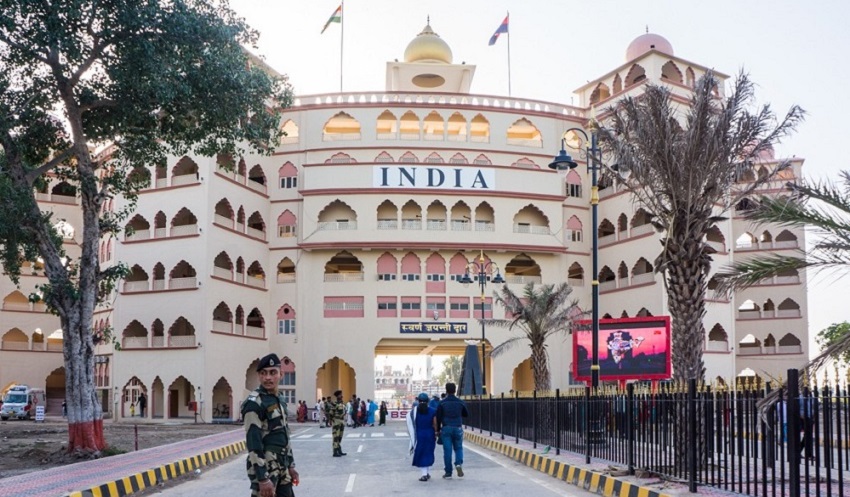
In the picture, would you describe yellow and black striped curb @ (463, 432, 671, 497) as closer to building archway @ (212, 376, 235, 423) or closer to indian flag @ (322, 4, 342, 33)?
building archway @ (212, 376, 235, 423)

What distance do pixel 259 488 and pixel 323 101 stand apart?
1897 inches

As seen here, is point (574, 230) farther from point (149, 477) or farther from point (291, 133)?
point (149, 477)

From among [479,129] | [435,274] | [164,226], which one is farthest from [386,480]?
[479,129]

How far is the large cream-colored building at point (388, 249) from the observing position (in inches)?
1885

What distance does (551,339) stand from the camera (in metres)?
51.4

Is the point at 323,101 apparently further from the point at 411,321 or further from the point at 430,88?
the point at 411,321

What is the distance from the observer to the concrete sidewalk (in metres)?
11.8

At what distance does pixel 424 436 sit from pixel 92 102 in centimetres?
1106

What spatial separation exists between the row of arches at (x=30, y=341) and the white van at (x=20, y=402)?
183 inches

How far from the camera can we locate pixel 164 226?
157 feet

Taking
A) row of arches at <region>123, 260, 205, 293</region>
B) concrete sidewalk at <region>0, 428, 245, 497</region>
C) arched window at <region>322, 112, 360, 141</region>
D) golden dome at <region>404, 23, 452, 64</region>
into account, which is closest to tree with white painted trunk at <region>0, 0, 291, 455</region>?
concrete sidewalk at <region>0, 428, 245, 497</region>

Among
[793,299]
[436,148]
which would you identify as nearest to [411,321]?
[436,148]

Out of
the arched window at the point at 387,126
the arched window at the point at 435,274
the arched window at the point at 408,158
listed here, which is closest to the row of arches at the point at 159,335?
the arched window at the point at 435,274

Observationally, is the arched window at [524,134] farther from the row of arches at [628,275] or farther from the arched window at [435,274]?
the row of arches at [628,275]
